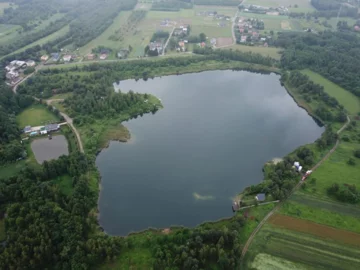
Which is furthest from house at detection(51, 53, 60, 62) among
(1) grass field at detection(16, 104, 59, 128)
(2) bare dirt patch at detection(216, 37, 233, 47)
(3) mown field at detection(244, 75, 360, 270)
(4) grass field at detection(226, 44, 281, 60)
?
(3) mown field at detection(244, 75, 360, 270)

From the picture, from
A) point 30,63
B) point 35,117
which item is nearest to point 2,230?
point 35,117

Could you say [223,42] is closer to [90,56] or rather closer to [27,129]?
[90,56]

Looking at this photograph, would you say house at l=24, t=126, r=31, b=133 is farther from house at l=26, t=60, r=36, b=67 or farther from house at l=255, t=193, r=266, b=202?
house at l=255, t=193, r=266, b=202

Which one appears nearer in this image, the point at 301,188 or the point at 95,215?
the point at 95,215

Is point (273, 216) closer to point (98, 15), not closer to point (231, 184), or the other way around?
point (231, 184)

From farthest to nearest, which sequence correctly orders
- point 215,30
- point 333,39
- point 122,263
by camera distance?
point 215,30 < point 333,39 < point 122,263

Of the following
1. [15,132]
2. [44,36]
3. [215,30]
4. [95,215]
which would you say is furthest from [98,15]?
[95,215]

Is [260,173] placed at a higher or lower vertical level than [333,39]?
lower
